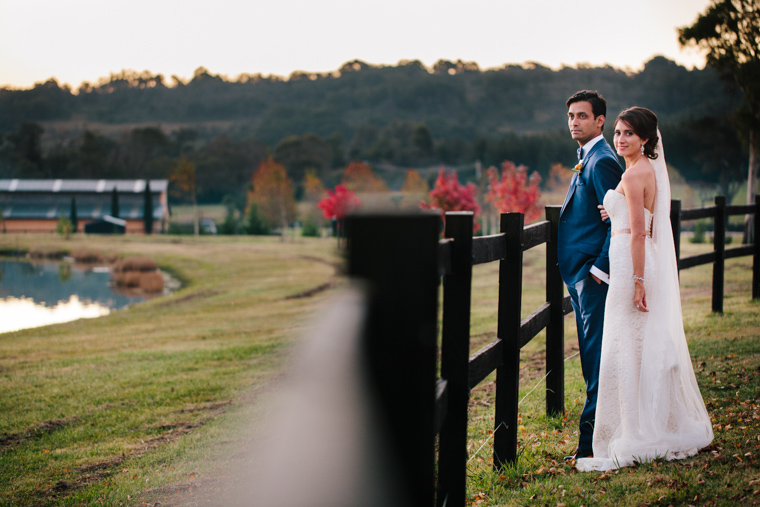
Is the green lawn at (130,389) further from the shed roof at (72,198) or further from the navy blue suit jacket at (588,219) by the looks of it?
the shed roof at (72,198)

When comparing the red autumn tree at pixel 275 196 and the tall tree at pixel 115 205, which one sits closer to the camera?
the red autumn tree at pixel 275 196

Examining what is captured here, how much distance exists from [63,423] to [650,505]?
7011 mm

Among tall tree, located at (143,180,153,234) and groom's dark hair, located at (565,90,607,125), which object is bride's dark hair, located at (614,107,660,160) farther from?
tall tree, located at (143,180,153,234)

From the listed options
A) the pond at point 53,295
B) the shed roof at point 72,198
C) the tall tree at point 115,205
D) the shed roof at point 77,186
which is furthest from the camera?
the shed roof at point 77,186

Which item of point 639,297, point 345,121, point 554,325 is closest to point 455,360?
point 639,297

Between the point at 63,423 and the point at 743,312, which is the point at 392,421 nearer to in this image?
→ the point at 63,423

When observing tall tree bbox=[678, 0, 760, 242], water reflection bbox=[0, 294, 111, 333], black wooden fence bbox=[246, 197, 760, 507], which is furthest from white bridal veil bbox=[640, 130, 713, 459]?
tall tree bbox=[678, 0, 760, 242]

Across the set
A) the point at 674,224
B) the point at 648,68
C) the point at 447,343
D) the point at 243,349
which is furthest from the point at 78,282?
the point at 648,68

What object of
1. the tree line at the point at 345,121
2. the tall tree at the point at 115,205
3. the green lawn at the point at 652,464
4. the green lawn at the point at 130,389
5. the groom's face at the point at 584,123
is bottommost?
the green lawn at the point at 130,389

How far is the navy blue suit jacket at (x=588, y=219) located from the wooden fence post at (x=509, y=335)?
1.86ft

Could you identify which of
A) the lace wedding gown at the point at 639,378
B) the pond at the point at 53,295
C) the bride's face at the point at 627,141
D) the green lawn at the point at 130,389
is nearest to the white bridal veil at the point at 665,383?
the lace wedding gown at the point at 639,378

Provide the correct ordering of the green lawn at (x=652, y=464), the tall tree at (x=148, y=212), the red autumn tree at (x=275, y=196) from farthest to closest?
the tall tree at (x=148, y=212) → the red autumn tree at (x=275, y=196) → the green lawn at (x=652, y=464)

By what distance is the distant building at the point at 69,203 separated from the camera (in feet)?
222

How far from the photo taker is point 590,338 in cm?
419
